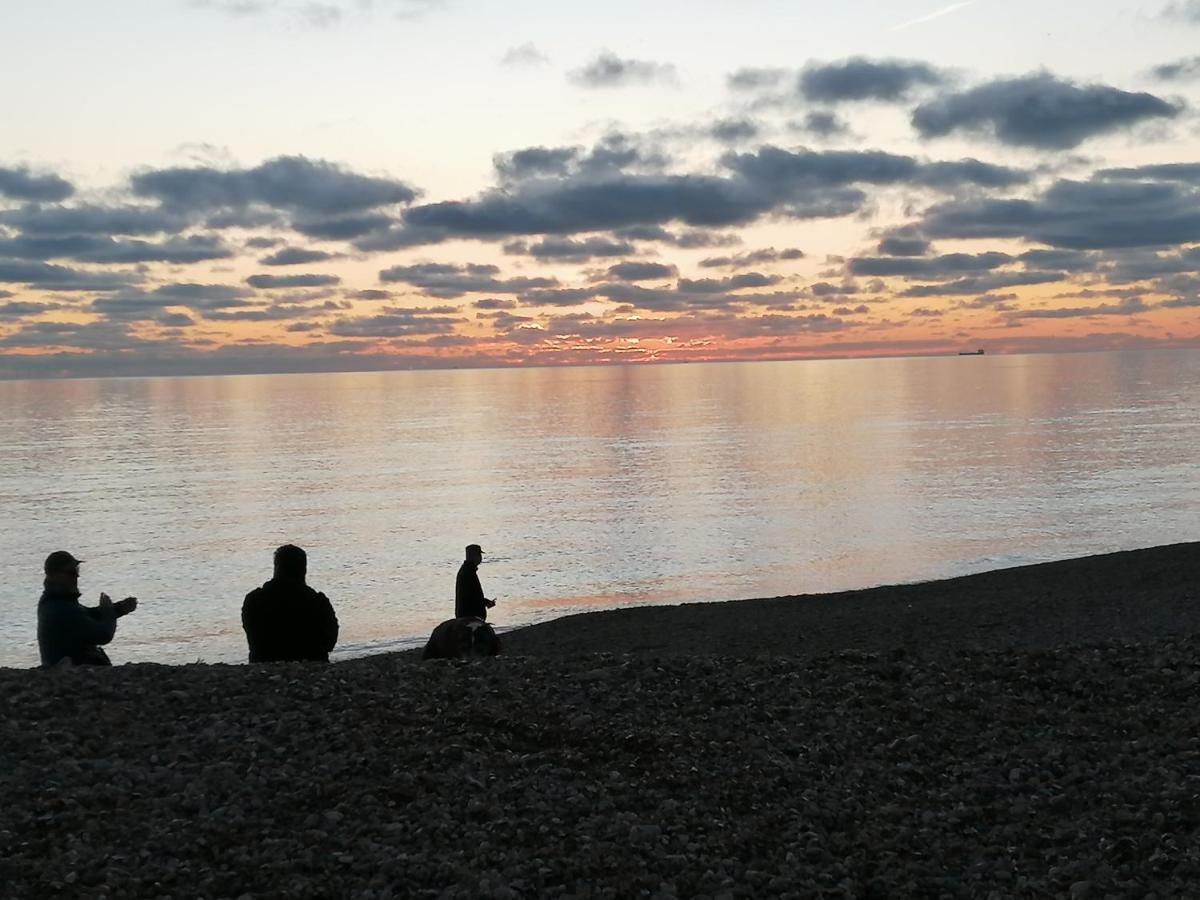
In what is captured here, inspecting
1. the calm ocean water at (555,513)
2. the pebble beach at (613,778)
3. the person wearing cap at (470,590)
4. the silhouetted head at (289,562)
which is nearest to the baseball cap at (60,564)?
the pebble beach at (613,778)

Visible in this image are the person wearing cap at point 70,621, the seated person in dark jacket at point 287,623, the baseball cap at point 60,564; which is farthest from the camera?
the seated person in dark jacket at point 287,623

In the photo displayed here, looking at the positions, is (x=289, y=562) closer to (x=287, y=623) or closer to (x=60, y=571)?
(x=287, y=623)

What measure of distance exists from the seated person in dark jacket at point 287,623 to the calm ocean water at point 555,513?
56.2 ft

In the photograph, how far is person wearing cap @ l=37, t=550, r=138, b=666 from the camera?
11.0 meters

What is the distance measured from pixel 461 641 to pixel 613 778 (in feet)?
16.2

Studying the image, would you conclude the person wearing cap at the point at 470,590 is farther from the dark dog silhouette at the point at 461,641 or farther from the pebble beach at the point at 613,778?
the pebble beach at the point at 613,778

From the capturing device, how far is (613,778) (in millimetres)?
8273

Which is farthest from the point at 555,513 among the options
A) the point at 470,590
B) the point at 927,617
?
the point at 470,590

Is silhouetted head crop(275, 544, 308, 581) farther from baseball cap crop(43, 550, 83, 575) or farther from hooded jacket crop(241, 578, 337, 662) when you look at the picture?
baseball cap crop(43, 550, 83, 575)

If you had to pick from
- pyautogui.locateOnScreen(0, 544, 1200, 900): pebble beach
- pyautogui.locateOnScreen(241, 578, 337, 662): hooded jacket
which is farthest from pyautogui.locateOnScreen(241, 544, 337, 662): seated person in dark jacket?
pyautogui.locateOnScreen(0, 544, 1200, 900): pebble beach

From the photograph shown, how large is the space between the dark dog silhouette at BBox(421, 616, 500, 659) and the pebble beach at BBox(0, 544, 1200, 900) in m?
1.52

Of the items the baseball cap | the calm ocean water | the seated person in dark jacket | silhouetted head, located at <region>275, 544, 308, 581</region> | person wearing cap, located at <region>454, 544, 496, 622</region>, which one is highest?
the baseball cap

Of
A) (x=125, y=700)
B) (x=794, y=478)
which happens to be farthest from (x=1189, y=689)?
(x=794, y=478)

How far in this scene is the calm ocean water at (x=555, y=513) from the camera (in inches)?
1451
